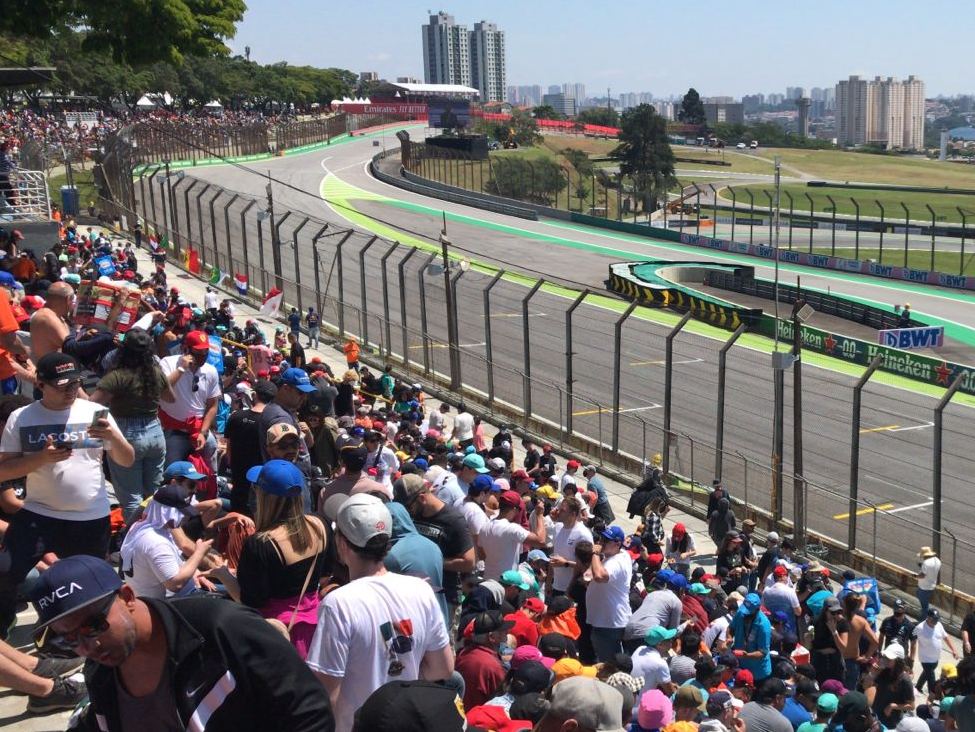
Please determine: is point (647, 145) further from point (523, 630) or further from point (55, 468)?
point (55, 468)

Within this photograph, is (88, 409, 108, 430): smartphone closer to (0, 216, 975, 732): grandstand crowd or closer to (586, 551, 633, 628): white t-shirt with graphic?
(0, 216, 975, 732): grandstand crowd

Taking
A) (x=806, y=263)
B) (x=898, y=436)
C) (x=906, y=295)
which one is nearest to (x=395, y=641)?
(x=898, y=436)

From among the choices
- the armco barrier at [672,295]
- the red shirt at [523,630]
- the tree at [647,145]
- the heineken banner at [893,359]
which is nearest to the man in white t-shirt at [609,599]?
the red shirt at [523,630]

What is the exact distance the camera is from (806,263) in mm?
56594

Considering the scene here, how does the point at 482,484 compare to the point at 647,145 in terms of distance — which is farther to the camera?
the point at 647,145

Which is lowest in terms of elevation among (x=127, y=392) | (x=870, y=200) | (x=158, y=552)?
(x=870, y=200)

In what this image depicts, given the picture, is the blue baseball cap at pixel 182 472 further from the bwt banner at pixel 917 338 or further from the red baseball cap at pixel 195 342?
the bwt banner at pixel 917 338

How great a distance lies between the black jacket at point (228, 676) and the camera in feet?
10.3

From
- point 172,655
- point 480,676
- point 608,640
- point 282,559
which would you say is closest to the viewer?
point 172,655

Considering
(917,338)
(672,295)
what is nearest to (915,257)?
(917,338)

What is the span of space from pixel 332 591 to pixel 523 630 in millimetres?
2625

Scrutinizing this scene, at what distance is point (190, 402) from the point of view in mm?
8609

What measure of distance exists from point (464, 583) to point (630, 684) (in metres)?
2.01

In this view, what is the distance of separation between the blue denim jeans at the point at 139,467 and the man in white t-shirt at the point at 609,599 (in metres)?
3.14
